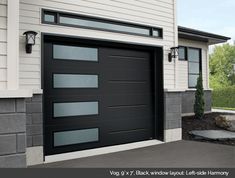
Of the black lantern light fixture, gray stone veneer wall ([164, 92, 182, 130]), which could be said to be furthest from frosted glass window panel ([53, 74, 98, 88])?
gray stone veneer wall ([164, 92, 182, 130])

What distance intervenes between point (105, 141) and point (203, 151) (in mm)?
2098

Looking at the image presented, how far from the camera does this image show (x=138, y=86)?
6.21 m

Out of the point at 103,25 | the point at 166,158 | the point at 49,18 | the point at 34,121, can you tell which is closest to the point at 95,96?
the point at 34,121

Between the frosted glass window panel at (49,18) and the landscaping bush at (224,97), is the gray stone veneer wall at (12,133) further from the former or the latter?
the landscaping bush at (224,97)

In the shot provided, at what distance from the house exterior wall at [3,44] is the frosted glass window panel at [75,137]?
2.00 meters

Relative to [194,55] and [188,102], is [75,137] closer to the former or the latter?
[188,102]

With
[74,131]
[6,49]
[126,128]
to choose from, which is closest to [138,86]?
[126,128]

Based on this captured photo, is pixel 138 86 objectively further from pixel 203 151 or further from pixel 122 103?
pixel 203 151

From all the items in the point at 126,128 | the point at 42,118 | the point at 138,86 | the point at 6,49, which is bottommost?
the point at 126,128

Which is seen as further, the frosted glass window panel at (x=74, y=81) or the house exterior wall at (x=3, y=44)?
the frosted glass window panel at (x=74, y=81)

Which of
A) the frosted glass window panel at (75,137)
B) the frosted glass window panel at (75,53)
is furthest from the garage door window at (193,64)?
the frosted glass window panel at (75,137)

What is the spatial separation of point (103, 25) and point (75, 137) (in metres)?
2.45

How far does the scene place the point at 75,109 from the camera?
5.17 meters

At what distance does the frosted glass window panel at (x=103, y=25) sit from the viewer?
5.00m
